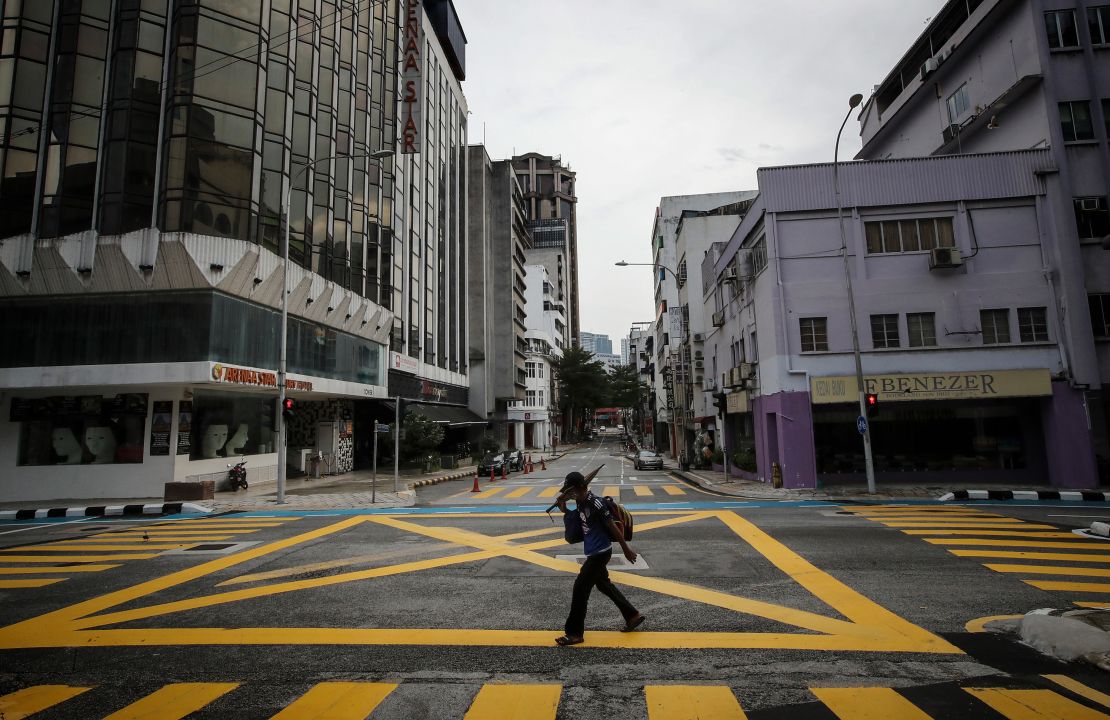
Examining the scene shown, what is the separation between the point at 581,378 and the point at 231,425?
61.3 m

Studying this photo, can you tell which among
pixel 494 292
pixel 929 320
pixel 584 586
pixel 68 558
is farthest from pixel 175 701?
pixel 494 292

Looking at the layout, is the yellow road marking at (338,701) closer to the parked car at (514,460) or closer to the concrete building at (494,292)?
the parked car at (514,460)

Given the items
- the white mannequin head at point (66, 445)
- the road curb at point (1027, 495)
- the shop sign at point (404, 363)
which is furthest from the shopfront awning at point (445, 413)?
the road curb at point (1027, 495)

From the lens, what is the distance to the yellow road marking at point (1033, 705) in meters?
4.28

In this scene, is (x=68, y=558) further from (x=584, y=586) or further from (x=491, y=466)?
(x=491, y=466)

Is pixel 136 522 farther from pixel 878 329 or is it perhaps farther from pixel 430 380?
pixel 430 380

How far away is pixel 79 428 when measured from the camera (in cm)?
2175

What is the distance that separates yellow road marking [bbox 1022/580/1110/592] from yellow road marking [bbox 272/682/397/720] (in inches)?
338

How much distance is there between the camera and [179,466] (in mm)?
21328

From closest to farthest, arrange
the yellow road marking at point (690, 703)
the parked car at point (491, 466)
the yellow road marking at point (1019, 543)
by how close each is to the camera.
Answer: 1. the yellow road marking at point (690, 703)
2. the yellow road marking at point (1019, 543)
3. the parked car at point (491, 466)

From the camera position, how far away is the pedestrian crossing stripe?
6.04 m

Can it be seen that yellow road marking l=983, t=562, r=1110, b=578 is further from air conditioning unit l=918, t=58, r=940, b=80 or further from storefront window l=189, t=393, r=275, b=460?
air conditioning unit l=918, t=58, r=940, b=80

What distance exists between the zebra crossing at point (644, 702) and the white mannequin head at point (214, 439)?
787 inches

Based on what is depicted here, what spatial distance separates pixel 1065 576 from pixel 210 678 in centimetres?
1105
